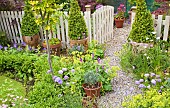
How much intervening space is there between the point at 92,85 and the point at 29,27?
9.84 ft

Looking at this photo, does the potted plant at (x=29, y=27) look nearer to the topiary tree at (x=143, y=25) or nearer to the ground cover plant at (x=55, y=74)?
the ground cover plant at (x=55, y=74)

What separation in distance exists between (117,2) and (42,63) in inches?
215

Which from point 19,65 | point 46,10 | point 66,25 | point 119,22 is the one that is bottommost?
point 19,65

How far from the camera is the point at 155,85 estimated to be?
3.97m

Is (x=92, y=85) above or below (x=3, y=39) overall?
below

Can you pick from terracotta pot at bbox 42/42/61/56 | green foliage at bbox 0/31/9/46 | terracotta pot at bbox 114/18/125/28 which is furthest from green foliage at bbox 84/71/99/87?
terracotta pot at bbox 114/18/125/28

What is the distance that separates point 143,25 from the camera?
5.12 metres

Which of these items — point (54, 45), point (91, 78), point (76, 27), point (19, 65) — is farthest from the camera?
point (54, 45)

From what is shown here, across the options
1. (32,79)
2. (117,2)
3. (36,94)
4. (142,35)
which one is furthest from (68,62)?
(117,2)

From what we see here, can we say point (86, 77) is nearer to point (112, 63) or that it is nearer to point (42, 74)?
point (42, 74)

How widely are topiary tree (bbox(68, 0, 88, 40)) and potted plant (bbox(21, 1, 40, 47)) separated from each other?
1098 millimetres

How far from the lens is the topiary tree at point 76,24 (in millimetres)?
5589

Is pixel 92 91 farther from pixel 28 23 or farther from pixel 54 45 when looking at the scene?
pixel 28 23

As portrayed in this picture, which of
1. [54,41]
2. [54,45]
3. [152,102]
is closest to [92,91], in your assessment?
[152,102]
